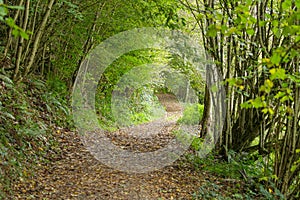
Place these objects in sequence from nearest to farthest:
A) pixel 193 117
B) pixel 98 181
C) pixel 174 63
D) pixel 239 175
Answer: pixel 98 181 < pixel 239 175 < pixel 174 63 < pixel 193 117

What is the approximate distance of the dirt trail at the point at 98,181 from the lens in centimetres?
444

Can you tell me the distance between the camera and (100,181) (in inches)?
198

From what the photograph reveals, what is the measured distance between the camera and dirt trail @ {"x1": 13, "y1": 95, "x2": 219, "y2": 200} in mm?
4445

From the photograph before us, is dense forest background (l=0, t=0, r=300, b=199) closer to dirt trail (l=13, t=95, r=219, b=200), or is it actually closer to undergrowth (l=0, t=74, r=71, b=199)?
undergrowth (l=0, t=74, r=71, b=199)

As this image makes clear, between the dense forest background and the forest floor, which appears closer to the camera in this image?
the forest floor

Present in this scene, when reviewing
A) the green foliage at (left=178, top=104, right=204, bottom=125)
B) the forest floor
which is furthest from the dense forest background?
the green foliage at (left=178, top=104, right=204, bottom=125)

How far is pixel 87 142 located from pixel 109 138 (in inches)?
42.2

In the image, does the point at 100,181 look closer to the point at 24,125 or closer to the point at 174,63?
the point at 24,125

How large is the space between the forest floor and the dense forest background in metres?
0.24

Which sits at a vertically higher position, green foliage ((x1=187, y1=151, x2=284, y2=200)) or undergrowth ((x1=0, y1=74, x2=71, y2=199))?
undergrowth ((x1=0, y1=74, x2=71, y2=199))

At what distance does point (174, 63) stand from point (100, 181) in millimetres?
5184

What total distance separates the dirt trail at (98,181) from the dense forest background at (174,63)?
0.83 ft

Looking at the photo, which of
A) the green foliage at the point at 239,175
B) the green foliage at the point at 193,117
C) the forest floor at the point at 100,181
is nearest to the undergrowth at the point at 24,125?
the forest floor at the point at 100,181

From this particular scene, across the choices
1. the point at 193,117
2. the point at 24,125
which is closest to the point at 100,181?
the point at 24,125
